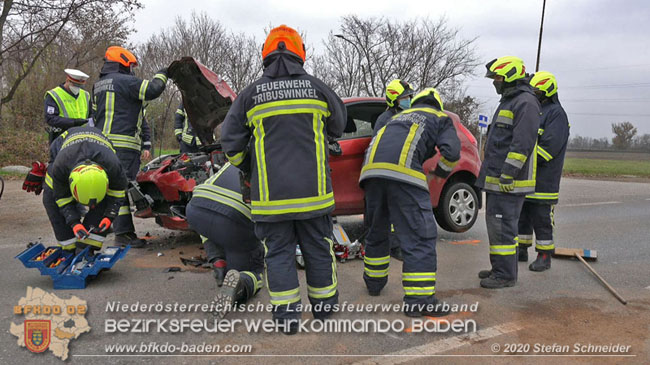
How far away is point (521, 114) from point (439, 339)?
230 cm

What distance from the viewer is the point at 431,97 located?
3990 millimetres

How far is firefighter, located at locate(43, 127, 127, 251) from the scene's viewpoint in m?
3.99

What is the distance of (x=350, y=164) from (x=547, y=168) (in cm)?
209

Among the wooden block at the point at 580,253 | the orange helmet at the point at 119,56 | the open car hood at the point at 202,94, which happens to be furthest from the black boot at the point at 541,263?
the orange helmet at the point at 119,56

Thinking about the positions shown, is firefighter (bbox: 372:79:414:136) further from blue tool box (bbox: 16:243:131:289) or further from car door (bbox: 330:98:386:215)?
blue tool box (bbox: 16:243:131:289)

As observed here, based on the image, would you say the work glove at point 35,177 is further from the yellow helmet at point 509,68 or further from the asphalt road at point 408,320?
the yellow helmet at point 509,68

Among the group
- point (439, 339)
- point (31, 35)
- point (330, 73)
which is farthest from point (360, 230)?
point (330, 73)

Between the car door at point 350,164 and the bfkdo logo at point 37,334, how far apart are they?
2919 mm

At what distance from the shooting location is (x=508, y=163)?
14.4ft

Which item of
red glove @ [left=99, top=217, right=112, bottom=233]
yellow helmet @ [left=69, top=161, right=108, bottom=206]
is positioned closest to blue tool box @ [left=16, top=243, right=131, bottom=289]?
red glove @ [left=99, top=217, right=112, bottom=233]

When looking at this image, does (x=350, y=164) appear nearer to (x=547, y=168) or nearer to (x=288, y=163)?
(x=547, y=168)

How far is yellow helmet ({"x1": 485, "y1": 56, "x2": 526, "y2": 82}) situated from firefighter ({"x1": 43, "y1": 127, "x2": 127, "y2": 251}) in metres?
3.64

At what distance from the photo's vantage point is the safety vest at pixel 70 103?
5.60 metres

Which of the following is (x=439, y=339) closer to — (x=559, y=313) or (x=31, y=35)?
(x=559, y=313)
